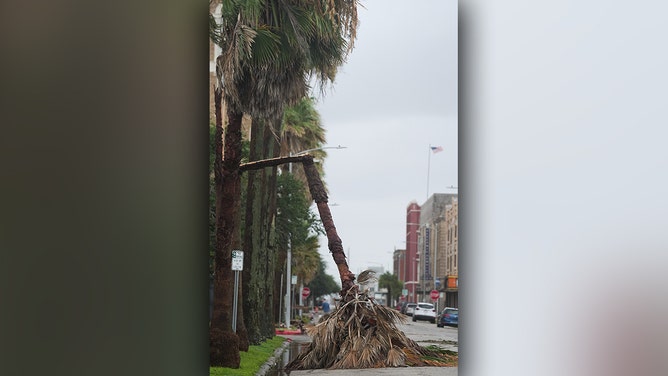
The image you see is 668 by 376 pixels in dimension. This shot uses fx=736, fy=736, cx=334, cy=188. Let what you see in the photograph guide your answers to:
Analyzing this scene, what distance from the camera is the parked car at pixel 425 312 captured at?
12.7 feet

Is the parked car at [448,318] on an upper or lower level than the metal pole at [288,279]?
lower

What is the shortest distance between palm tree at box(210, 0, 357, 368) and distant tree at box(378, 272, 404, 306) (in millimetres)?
832

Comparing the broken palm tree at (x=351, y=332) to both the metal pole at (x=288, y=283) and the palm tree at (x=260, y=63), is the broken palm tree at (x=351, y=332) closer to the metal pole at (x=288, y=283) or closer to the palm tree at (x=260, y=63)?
the metal pole at (x=288, y=283)

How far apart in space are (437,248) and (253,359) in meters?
1.17

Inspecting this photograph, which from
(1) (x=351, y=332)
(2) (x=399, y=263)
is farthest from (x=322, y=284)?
(2) (x=399, y=263)

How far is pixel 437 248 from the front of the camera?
12.9 feet

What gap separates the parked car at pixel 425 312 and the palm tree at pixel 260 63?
103 cm

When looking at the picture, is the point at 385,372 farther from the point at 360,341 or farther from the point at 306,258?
the point at 306,258

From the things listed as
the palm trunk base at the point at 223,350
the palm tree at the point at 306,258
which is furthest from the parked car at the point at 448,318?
the palm trunk base at the point at 223,350

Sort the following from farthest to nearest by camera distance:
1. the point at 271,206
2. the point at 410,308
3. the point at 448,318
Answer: the point at 271,206 → the point at 410,308 → the point at 448,318

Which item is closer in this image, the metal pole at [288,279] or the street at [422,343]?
the street at [422,343]

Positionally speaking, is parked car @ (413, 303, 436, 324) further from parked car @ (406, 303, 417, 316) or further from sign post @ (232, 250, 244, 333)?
sign post @ (232, 250, 244, 333)

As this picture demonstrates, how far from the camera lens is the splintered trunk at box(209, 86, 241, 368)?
4.02m

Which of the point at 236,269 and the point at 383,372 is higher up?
the point at 236,269
